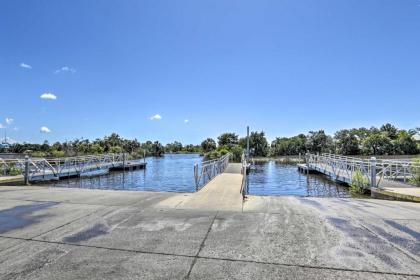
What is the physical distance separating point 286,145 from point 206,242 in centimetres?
8341

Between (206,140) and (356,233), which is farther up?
(206,140)

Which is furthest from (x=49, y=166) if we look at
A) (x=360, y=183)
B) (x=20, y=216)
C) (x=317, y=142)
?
(x=317, y=142)

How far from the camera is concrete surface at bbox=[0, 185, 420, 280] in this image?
3508mm

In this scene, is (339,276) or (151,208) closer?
(339,276)

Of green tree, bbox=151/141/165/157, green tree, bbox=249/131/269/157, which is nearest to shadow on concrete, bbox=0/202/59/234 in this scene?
green tree, bbox=249/131/269/157

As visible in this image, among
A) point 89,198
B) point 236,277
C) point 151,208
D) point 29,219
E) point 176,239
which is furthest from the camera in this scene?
point 89,198

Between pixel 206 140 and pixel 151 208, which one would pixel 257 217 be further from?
pixel 206 140

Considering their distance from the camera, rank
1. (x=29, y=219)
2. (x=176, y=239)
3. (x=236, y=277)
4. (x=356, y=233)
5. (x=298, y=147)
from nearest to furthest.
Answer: (x=236, y=277), (x=176, y=239), (x=356, y=233), (x=29, y=219), (x=298, y=147)

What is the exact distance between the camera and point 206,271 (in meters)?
3.50

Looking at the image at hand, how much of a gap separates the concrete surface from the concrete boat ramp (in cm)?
1

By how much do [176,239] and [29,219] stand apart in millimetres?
3380

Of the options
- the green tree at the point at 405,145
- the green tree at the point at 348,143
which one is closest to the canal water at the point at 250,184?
the green tree at the point at 405,145

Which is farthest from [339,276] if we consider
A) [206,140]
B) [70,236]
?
[206,140]

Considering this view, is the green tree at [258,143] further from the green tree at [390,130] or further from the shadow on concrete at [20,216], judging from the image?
the shadow on concrete at [20,216]
